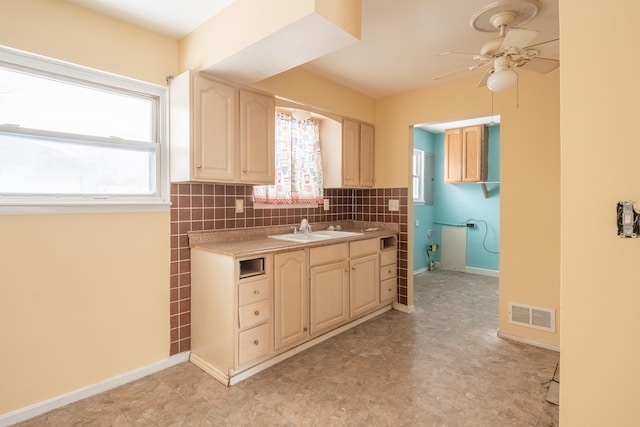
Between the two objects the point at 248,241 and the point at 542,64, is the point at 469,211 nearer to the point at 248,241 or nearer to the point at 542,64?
the point at 542,64

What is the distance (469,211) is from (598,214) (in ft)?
16.3

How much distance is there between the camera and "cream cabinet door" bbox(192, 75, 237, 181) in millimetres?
2275

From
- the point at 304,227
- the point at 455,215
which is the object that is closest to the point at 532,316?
the point at 304,227

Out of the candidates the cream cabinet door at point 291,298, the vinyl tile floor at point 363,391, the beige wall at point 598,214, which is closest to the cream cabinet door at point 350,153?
the cream cabinet door at point 291,298

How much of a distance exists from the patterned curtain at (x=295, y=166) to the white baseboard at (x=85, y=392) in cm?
153

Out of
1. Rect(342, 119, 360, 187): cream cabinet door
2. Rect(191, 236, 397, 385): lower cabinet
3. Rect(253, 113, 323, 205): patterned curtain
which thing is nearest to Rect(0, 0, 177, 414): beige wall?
Rect(191, 236, 397, 385): lower cabinet

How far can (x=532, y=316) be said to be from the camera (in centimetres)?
286

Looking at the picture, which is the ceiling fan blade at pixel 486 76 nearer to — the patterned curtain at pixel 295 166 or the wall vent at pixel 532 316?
the patterned curtain at pixel 295 166

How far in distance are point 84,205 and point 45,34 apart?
3.44ft

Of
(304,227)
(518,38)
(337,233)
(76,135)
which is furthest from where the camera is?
(337,233)

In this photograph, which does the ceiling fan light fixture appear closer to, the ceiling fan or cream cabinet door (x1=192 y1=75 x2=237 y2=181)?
the ceiling fan

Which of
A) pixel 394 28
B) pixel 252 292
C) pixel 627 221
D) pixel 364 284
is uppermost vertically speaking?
pixel 394 28

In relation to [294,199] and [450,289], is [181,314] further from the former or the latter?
[450,289]

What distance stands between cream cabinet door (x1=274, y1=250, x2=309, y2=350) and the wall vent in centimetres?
194
